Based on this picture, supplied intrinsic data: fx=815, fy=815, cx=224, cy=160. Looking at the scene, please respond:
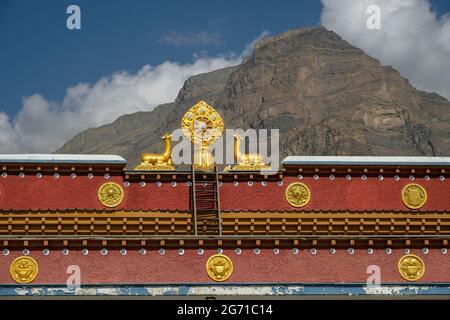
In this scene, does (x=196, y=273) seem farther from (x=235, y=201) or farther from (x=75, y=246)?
(x=235, y=201)

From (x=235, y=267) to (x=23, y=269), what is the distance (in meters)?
7.30

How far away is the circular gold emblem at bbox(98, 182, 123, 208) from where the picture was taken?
33562 millimetres

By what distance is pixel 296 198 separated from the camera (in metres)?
33.9

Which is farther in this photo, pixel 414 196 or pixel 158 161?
pixel 158 161

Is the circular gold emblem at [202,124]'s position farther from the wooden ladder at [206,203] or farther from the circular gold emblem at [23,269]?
the circular gold emblem at [23,269]

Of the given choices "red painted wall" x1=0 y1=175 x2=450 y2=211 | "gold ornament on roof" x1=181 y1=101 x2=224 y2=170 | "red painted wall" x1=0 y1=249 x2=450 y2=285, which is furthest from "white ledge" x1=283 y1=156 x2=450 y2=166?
"red painted wall" x1=0 y1=249 x2=450 y2=285

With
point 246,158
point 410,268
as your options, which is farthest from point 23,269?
point 410,268

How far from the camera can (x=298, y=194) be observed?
1336 inches

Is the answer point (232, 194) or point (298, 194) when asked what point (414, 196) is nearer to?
point (298, 194)

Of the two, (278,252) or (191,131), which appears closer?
(278,252)

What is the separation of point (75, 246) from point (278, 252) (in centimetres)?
705

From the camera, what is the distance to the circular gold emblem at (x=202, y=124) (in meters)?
34.9
